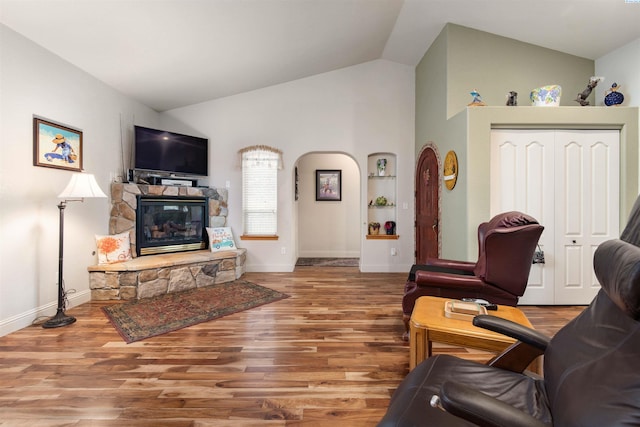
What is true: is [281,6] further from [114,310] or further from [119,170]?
[114,310]

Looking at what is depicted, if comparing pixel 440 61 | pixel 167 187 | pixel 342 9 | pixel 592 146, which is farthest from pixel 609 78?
pixel 167 187

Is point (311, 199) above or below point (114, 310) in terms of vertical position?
above

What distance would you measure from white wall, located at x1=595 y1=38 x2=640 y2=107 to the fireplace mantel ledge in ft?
16.6

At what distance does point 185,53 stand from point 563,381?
407 centimetres

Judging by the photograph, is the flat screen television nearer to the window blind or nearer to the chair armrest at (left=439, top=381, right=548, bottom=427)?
the window blind

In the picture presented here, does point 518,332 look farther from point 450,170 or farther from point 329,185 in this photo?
point 329,185

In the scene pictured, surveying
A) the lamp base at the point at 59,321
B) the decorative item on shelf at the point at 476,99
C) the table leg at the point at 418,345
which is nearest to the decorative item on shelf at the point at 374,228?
the decorative item on shelf at the point at 476,99

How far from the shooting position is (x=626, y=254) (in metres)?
0.86

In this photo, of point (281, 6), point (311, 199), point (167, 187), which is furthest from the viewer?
point (311, 199)

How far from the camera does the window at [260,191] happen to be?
4.80m

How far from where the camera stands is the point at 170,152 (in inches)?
168

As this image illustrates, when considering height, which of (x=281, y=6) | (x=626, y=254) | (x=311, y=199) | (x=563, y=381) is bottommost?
(x=563, y=381)

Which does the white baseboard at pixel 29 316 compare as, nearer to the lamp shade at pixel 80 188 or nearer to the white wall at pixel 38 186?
the white wall at pixel 38 186

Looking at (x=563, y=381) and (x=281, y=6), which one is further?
(x=281, y=6)
